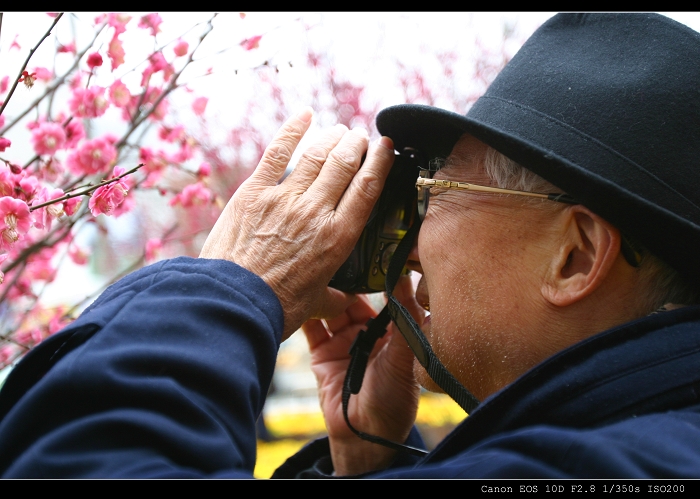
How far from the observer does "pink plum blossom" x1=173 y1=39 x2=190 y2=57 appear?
1.62 metres

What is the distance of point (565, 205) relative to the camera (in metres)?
0.99

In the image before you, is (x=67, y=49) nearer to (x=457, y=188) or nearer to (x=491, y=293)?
(x=457, y=188)

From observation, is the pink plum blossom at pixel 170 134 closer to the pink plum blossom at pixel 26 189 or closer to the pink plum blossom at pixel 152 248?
the pink plum blossom at pixel 152 248

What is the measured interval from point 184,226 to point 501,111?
9.96ft

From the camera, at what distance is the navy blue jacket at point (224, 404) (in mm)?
712

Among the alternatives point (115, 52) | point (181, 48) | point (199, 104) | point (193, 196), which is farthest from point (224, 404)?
point (199, 104)

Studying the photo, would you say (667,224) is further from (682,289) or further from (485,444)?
(485,444)

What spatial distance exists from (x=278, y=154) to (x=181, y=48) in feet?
2.17

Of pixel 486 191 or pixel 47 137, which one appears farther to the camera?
pixel 47 137

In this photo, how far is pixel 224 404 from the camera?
2.78 feet

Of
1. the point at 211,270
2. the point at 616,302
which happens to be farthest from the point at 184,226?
the point at 616,302

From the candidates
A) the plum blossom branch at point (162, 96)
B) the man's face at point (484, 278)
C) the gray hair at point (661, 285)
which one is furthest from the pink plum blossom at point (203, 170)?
the gray hair at point (661, 285)

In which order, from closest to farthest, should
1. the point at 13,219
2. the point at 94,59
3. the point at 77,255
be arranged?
the point at 13,219 → the point at 94,59 → the point at 77,255

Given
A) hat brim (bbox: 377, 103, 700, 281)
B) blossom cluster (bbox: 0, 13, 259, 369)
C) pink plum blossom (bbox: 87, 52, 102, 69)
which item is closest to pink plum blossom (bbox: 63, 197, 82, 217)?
blossom cluster (bbox: 0, 13, 259, 369)
